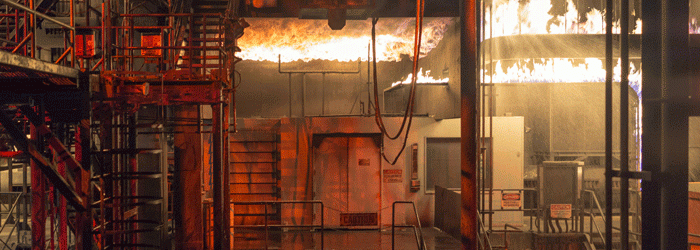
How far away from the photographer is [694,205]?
26.8 feet

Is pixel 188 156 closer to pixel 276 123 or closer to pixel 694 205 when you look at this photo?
pixel 276 123

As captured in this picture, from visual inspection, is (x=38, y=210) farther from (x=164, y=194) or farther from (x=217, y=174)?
(x=217, y=174)

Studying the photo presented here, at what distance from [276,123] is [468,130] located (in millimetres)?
8912

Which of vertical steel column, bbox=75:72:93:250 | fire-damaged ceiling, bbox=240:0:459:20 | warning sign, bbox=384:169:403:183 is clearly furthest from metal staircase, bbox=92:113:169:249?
warning sign, bbox=384:169:403:183

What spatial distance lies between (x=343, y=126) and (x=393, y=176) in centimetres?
214

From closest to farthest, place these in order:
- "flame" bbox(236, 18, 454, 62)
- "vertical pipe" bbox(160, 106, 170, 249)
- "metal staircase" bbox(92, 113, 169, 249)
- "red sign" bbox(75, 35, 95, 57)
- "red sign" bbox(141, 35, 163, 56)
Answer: "metal staircase" bbox(92, 113, 169, 249)
"vertical pipe" bbox(160, 106, 170, 249)
"red sign" bbox(75, 35, 95, 57)
"red sign" bbox(141, 35, 163, 56)
"flame" bbox(236, 18, 454, 62)

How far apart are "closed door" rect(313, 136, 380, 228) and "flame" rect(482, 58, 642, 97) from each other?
16.9ft

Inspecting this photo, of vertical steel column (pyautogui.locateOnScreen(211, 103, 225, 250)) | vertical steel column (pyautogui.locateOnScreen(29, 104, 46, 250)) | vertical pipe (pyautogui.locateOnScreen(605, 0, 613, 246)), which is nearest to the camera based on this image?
vertical pipe (pyautogui.locateOnScreen(605, 0, 613, 246))

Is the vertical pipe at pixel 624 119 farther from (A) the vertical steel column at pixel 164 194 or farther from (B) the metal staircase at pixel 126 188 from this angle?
(A) the vertical steel column at pixel 164 194

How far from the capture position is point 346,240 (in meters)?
11.8

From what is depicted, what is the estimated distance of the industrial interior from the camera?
5555 millimetres

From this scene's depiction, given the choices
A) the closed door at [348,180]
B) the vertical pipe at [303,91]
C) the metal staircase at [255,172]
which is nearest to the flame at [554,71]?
the closed door at [348,180]

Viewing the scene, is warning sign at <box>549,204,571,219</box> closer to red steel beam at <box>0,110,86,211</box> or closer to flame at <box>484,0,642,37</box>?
flame at <box>484,0,642,37</box>

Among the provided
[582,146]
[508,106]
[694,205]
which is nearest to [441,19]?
[508,106]
